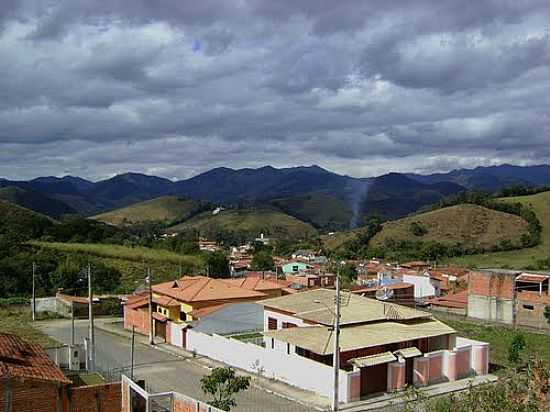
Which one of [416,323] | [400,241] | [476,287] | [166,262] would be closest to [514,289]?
[476,287]

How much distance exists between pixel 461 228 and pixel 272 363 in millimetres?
81154

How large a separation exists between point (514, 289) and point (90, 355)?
98.6ft

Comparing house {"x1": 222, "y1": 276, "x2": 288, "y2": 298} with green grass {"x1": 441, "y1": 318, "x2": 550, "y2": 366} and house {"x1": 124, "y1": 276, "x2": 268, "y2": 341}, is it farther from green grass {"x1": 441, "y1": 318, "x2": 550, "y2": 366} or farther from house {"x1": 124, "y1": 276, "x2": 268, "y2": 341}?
green grass {"x1": 441, "y1": 318, "x2": 550, "y2": 366}

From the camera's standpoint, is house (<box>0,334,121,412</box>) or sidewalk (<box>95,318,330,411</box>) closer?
house (<box>0,334,121,412</box>)

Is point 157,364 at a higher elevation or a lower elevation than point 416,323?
lower

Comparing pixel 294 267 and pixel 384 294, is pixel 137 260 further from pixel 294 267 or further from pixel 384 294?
pixel 384 294

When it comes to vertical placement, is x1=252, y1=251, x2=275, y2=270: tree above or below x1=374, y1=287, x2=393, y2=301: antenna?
below

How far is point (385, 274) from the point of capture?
206ft

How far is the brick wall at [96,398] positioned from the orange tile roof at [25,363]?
20.8 inches

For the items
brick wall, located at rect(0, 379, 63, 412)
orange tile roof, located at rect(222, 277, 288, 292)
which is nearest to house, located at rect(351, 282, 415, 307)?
orange tile roof, located at rect(222, 277, 288, 292)

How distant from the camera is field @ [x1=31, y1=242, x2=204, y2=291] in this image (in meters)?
62.8

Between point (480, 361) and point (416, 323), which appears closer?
point (480, 361)

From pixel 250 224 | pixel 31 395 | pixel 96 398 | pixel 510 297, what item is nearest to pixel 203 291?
pixel 96 398

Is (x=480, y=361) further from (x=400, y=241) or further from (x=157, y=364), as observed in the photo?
(x=400, y=241)
